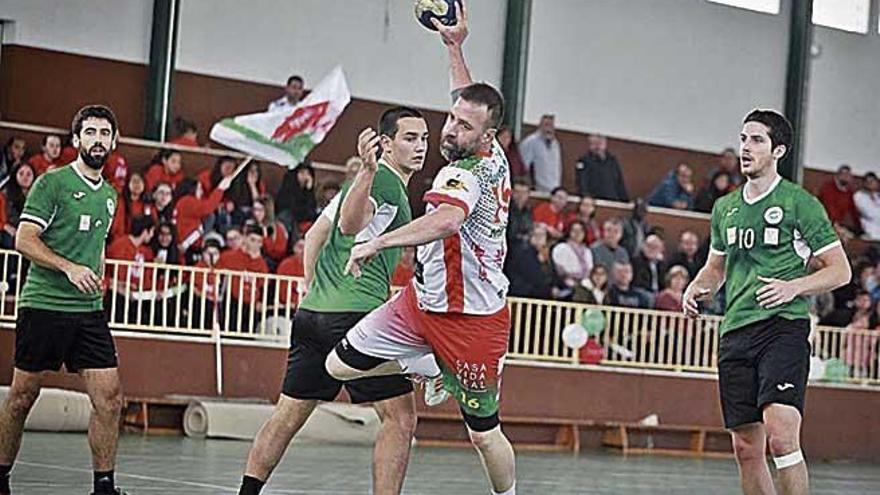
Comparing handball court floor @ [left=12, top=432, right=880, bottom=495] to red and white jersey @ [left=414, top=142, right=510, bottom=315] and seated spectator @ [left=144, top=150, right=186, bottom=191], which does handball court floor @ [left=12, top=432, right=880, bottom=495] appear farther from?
red and white jersey @ [left=414, top=142, right=510, bottom=315]

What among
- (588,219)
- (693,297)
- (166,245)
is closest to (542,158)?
(588,219)

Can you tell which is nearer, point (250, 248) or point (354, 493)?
point (354, 493)

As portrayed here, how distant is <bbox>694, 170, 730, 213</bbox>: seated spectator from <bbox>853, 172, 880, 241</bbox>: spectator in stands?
2.54m

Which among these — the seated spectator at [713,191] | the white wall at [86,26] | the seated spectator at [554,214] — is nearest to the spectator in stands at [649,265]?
the seated spectator at [554,214]

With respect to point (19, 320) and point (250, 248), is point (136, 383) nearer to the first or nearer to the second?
point (250, 248)

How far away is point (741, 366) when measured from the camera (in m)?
8.55

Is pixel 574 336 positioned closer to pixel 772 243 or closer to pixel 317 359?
pixel 772 243

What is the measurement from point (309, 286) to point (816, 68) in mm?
19429

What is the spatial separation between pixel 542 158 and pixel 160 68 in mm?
5070

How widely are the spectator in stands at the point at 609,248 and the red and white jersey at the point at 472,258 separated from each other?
1259 cm

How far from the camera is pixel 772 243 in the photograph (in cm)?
851

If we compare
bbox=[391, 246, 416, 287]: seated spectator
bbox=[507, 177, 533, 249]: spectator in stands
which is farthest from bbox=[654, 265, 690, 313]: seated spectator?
bbox=[391, 246, 416, 287]: seated spectator

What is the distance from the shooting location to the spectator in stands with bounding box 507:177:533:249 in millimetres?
19781

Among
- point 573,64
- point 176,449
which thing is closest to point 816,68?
point 573,64
